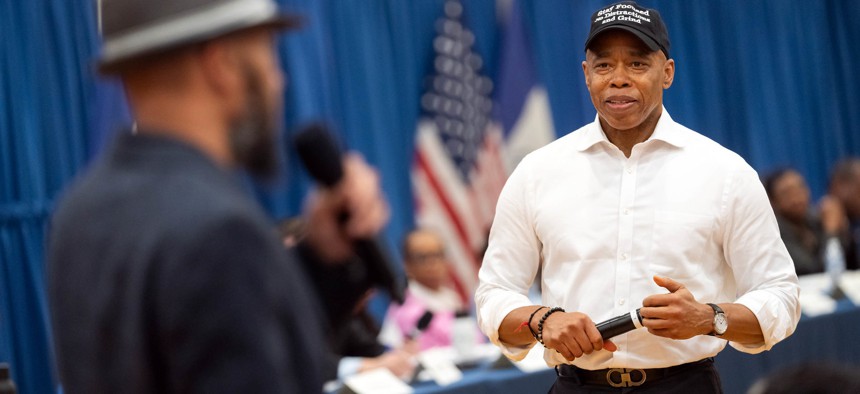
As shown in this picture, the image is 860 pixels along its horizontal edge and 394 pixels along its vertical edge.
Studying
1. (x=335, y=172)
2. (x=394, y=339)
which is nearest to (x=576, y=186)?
(x=335, y=172)

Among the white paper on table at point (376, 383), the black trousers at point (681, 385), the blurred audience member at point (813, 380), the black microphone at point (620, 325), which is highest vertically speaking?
the blurred audience member at point (813, 380)

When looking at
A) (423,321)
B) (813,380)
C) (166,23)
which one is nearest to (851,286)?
(423,321)

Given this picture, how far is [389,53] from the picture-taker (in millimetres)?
7340

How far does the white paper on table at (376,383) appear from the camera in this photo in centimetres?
424

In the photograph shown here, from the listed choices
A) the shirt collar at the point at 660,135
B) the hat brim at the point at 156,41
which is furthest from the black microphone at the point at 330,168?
the shirt collar at the point at 660,135

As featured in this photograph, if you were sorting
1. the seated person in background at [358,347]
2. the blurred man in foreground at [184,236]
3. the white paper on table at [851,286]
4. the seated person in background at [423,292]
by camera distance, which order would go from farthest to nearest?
the white paper on table at [851,286], the seated person in background at [423,292], the seated person in background at [358,347], the blurred man in foreground at [184,236]

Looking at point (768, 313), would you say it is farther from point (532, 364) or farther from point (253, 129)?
point (532, 364)

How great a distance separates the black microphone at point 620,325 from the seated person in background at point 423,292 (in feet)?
9.75

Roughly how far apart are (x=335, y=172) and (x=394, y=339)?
159 inches

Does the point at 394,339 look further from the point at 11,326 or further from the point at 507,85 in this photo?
the point at 507,85

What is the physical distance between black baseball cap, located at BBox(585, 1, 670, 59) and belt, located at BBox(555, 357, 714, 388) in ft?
2.51

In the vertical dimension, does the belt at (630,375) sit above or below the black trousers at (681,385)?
above

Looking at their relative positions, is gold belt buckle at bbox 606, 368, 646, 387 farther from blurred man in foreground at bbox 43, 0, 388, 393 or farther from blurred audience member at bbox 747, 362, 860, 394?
blurred man in foreground at bbox 43, 0, 388, 393

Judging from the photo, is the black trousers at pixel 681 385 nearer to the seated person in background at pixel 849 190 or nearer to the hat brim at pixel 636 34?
the hat brim at pixel 636 34
